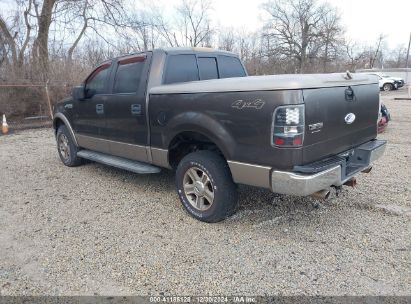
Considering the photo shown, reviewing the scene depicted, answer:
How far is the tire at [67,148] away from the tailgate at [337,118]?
4.63 m

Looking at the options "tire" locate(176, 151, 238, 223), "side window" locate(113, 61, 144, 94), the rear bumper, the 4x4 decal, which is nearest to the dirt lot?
"tire" locate(176, 151, 238, 223)

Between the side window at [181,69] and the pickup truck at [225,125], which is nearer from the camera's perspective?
the pickup truck at [225,125]

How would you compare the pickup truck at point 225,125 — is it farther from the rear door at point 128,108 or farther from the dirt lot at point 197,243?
the dirt lot at point 197,243

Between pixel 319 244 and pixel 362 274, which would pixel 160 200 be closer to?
pixel 319 244

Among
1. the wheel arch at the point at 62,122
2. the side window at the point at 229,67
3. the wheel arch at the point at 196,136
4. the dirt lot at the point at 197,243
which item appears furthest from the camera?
the wheel arch at the point at 62,122

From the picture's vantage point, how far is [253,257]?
10.1 feet

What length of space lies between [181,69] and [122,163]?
5.22 ft

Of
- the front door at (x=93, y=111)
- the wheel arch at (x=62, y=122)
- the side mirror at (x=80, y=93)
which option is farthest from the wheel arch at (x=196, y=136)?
the wheel arch at (x=62, y=122)

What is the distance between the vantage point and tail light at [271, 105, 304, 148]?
280cm

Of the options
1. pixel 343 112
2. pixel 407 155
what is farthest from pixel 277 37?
pixel 343 112

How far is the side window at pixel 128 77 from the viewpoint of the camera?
4.36 metres

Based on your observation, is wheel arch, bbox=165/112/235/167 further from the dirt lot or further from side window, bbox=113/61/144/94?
side window, bbox=113/61/144/94

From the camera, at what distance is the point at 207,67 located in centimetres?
468

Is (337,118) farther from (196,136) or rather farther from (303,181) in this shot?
(196,136)
